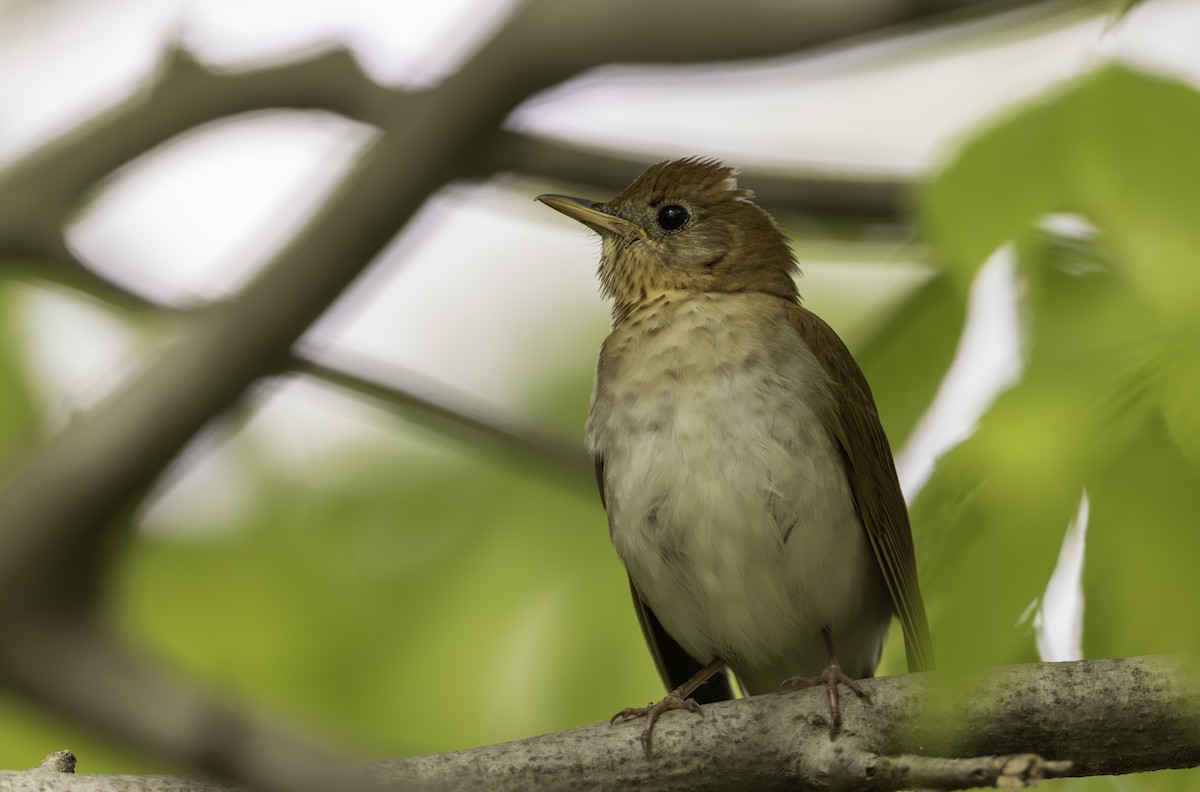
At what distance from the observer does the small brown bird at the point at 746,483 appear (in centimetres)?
455

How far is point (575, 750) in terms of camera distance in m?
3.62

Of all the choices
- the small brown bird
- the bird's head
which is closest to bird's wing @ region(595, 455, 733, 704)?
the small brown bird

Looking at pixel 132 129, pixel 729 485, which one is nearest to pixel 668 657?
pixel 729 485

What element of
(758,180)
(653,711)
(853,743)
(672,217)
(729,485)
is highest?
(672,217)

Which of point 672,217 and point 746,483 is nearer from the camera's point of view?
point 746,483

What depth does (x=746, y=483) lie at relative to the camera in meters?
4.50

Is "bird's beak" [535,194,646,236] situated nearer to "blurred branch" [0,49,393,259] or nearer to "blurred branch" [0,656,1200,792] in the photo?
"blurred branch" [0,49,393,259]

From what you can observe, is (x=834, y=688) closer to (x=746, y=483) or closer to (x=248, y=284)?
(x=746, y=483)

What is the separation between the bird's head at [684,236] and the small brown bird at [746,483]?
32 mm

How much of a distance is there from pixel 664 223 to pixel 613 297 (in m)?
0.38

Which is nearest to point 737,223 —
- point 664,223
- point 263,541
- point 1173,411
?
point 664,223

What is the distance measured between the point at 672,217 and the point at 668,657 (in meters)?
1.82

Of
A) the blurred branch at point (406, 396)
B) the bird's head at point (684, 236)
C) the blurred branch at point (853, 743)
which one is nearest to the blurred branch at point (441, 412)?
the blurred branch at point (406, 396)

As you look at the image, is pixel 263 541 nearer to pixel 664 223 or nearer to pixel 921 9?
pixel 664 223
